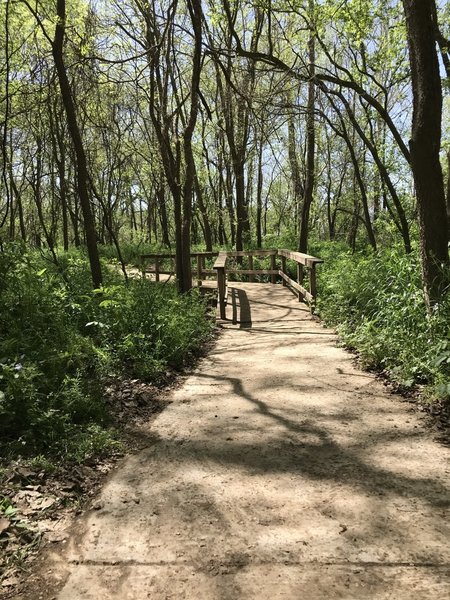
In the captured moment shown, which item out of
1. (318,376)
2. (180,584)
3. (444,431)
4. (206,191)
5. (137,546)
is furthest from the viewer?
(206,191)

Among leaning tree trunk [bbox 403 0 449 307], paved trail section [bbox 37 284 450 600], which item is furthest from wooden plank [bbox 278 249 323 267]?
paved trail section [bbox 37 284 450 600]

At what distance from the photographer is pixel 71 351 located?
171 inches

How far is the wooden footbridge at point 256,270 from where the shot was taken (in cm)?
952

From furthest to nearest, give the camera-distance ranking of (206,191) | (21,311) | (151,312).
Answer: (206,191)
(151,312)
(21,311)

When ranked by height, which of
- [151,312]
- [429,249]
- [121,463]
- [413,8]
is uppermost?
[413,8]

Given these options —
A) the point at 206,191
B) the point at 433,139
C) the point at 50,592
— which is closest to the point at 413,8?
the point at 433,139

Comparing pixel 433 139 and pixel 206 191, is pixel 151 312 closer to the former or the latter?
pixel 433 139

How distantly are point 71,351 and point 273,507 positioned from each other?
247cm

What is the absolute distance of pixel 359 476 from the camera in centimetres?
299

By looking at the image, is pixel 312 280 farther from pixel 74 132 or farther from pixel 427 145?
pixel 74 132

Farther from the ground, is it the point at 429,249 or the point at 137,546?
the point at 429,249

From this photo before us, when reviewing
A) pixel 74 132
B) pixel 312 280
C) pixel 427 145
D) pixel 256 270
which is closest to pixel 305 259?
pixel 312 280

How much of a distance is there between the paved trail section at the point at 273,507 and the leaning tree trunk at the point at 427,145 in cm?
157

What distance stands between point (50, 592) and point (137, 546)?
17.4 inches
